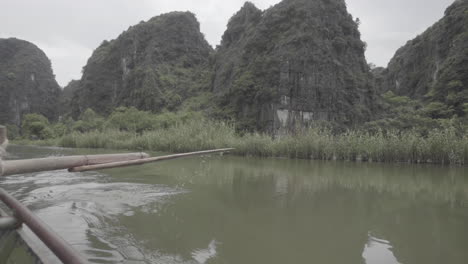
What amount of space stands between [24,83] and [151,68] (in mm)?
39799

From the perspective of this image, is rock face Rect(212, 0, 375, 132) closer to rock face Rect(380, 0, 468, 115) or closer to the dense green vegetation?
rock face Rect(380, 0, 468, 115)

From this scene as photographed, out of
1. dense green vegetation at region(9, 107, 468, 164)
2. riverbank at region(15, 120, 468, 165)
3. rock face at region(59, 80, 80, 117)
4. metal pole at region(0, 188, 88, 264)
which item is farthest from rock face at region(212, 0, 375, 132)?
rock face at region(59, 80, 80, 117)

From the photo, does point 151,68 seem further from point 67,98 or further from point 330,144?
point 330,144

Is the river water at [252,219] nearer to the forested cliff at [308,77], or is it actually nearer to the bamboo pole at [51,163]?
the bamboo pole at [51,163]

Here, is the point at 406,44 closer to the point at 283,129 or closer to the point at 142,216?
the point at 283,129

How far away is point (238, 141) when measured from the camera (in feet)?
34.9

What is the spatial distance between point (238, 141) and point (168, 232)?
831 centimetres

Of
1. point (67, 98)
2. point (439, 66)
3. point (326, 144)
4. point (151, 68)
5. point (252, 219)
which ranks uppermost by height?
point (151, 68)

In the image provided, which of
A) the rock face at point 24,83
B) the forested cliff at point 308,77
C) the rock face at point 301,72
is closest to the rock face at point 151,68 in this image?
the forested cliff at point 308,77

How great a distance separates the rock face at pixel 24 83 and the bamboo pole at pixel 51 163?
7413 cm

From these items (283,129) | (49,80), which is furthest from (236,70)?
(49,80)

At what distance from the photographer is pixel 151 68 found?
43031 mm

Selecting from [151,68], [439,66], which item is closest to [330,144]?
[439,66]

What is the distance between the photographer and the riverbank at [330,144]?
7.49 m
